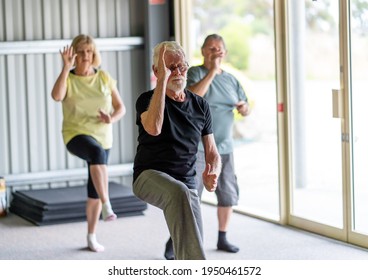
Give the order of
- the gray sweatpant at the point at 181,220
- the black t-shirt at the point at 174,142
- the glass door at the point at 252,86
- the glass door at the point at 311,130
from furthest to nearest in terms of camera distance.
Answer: the glass door at the point at 252,86
the glass door at the point at 311,130
the black t-shirt at the point at 174,142
the gray sweatpant at the point at 181,220

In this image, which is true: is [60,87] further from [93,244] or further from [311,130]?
[311,130]

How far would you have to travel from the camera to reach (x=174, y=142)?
4.41 metres

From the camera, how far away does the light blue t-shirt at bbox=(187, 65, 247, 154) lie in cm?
600

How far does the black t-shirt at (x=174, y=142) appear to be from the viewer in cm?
440

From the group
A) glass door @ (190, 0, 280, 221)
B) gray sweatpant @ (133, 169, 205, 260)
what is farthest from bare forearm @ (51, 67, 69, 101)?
gray sweatpant @ (133, 169, 205, 260)

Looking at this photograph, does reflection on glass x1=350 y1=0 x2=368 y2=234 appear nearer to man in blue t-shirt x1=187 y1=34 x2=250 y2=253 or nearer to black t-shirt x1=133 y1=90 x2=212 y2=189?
man in blue t-shirt x1=187 y1=34 x2=250 y2=253

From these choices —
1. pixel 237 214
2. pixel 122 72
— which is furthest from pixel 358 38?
pixel 122 72

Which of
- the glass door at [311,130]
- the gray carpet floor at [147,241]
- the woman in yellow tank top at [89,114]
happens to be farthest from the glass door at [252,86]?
the woman in yellow tank top at [89,114]

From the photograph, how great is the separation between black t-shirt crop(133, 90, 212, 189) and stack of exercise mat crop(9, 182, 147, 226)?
315cm

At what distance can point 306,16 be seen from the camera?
7.23 meters

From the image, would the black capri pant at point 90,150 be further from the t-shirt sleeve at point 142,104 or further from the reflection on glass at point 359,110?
the reflection on glass at point 359,110

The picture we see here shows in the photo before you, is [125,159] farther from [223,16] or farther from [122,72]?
[223,16]

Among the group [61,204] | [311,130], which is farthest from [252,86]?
[61,204]
